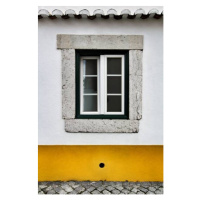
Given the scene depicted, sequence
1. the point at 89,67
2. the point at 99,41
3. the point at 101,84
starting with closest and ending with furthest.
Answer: the point at 99,41 < the point at 101,84 < the point at 89,67

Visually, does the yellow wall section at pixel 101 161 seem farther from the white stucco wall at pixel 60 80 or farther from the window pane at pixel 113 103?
the window pane at pixel 113 103

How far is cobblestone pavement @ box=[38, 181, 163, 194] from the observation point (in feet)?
9.52

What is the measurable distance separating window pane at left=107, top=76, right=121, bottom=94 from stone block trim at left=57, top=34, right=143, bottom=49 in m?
0.61

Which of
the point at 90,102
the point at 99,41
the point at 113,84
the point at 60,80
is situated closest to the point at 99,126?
the point at 90,102

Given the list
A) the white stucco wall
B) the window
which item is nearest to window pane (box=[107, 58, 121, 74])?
the window

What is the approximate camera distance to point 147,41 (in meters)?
2.96

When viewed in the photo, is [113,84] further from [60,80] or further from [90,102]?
[60,80]

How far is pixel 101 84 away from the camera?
3059 mm

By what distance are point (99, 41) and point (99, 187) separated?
115 inches

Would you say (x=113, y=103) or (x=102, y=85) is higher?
(x=102, y=85)

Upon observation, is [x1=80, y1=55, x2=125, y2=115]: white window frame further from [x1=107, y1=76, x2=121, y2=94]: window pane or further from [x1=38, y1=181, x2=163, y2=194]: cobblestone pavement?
[x1=38, y1=181, x2=163, y2=194]: cobblestone pavement

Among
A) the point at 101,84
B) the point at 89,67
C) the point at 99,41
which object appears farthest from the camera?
the point at 89,67

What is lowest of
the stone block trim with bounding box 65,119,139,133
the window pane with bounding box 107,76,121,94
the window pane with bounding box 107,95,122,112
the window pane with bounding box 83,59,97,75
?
the stone block trim with bounding box 65,119,139,133

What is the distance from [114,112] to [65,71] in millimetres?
1306
